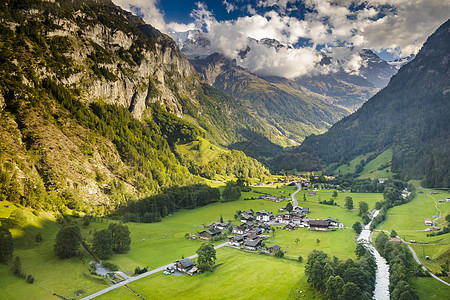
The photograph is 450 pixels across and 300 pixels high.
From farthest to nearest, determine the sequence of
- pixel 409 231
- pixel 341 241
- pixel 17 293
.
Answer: pixel 409 231, pixel 341 241, pixel 17 293

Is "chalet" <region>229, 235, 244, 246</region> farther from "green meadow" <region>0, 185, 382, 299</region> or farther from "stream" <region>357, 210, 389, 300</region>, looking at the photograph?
"stream" <region>357, 210, 389, 300</region>

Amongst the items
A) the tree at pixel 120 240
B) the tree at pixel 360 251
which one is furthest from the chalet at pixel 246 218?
the tree at pixel 120 240

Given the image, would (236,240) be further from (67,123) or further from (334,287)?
(67,123)

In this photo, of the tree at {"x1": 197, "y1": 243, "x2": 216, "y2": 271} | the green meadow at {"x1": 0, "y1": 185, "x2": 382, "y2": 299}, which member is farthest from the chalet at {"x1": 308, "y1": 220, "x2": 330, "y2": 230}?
the tree at {"x1": 197, "y1": 243, "x2": 216, "y2": 271}

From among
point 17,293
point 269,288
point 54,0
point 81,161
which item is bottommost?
point 269,288

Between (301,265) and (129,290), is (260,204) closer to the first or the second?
(301,265)

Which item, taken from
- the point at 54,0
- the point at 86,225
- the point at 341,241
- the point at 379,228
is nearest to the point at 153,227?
the point at 86,225

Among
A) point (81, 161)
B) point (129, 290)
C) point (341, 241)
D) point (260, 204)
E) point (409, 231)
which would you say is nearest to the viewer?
point (129, 290)
